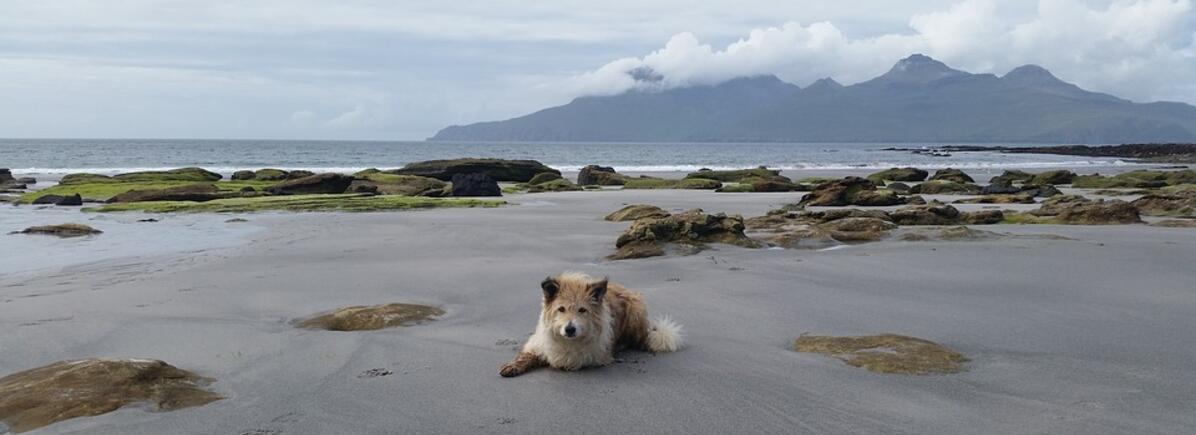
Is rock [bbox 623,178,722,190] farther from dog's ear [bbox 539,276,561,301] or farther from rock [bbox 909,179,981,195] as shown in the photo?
dog's ear [bbox 539,276,561,301]

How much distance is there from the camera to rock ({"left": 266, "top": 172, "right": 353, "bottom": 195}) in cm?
2923

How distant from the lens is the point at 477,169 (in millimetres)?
41250

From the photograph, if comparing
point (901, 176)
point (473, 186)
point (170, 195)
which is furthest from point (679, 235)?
point (901, 176)

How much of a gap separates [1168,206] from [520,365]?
18.6m

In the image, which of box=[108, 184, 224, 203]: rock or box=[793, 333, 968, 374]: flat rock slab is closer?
box=[793, 333, 968, 374]: flat rock slab

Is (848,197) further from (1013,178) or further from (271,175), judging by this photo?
(271,175)

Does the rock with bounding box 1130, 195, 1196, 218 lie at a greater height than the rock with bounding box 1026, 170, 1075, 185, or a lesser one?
greater

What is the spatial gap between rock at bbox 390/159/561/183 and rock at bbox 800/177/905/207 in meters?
20.0

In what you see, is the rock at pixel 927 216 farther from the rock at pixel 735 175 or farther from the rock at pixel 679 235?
the rock at pixel 735 175

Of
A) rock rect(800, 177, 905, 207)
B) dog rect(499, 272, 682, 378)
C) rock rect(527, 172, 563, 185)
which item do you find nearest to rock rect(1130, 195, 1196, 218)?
rock rect(800, 177, 905, 207)

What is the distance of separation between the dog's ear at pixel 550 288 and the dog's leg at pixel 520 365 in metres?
0.45

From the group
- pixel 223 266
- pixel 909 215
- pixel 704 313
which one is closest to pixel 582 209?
pixel 909 215

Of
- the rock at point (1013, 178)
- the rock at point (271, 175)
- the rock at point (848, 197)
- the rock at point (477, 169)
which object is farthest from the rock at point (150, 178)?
the rock at point (1013, 178)

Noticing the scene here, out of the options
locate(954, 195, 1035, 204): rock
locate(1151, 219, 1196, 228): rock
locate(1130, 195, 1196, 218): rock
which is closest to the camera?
locate(1151, 219, 1196, 228): rock
